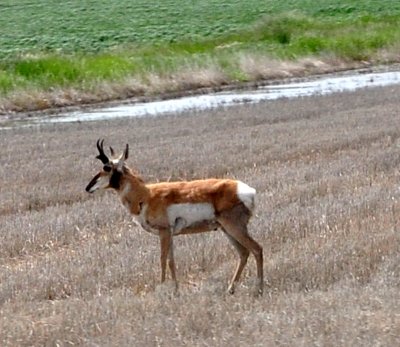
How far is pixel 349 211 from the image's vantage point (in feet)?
42.8

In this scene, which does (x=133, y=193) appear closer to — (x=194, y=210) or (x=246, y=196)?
(x=194, y=210)

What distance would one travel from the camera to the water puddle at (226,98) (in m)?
32.3

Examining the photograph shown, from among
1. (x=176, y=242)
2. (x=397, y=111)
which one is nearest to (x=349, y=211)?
(x=176, y=242)

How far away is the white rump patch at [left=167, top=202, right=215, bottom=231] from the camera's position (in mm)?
10680

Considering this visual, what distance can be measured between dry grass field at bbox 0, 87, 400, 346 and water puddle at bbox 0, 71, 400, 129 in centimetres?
838

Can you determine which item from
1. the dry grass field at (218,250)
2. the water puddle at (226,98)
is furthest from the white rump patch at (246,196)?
the water puddle at (226,98)

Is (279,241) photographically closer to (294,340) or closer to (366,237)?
(366,237)

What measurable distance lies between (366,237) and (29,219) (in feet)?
Result: 17.5

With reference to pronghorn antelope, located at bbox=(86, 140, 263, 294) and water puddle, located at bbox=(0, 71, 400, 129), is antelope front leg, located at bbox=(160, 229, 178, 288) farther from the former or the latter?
water puddle, located at bbox=(0, 71, 400, 129)

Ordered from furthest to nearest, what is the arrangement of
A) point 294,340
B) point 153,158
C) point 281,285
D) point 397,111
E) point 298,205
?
1. point 397,111
2. point 153,158
3. point 298,205
4. point 281,285
5. point 294,340

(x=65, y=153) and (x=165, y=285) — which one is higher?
(x=165, y=285)

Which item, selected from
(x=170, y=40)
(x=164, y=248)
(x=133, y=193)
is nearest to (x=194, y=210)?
(x=164, y=248)

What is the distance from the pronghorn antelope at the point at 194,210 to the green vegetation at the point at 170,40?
25136 millimetres

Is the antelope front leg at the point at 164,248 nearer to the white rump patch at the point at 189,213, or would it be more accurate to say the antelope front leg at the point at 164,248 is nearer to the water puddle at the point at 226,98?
the white rump patch at the point at 189,213
